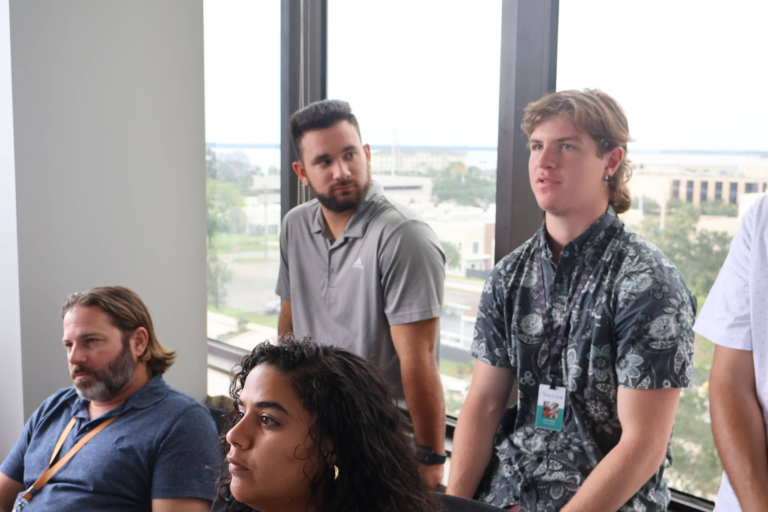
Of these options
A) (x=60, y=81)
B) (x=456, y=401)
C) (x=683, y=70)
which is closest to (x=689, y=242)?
(x=683, y=70)

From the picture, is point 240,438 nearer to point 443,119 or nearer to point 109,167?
point 443,119

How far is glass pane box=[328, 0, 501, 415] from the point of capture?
2.34 meters

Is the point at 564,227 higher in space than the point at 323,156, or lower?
lower

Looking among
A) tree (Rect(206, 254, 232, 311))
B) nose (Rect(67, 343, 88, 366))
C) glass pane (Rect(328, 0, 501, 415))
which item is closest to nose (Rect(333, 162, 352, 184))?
glass pane (Rect(328, 0, 501, 415))

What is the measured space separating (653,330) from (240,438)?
938 mm

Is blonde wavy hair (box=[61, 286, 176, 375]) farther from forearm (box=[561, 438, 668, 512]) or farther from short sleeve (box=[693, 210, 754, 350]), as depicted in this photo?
short sleeve (box=[693, 210, 754, 350])

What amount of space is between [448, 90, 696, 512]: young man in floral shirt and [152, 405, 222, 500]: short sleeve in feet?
2.39

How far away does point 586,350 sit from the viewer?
4.94ft

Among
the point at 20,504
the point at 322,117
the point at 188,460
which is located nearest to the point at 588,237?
the point at 322,117

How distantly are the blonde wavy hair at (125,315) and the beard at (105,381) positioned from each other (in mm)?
70

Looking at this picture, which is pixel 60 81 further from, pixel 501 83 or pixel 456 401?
pixel 456 401

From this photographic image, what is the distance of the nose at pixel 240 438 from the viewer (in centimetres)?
113

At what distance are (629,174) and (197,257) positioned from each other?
2123 millimetres

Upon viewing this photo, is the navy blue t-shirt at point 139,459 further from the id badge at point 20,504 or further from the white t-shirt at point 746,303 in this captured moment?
the white t-shirt at point 746,303
